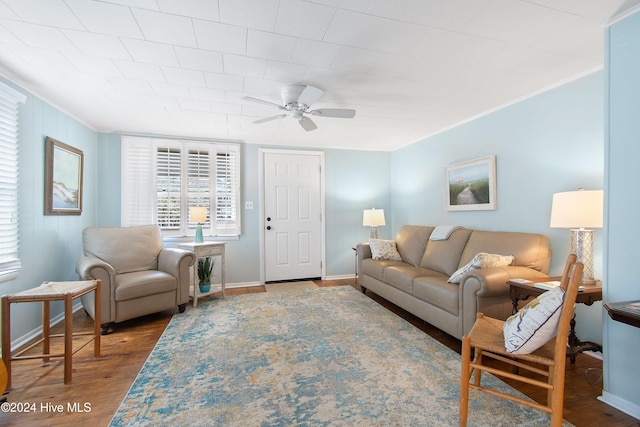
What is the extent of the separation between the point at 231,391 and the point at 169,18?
2.26 metres

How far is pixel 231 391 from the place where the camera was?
188 centimetres

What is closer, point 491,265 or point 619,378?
point 619,378

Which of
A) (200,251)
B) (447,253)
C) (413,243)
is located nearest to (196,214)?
(200,251)

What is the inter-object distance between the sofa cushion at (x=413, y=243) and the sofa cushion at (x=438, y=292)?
0.73 meters

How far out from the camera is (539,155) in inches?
109

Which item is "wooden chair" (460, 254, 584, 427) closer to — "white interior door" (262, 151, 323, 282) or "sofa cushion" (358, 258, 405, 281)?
"sofa cushion" (358, 258, 405, 281)

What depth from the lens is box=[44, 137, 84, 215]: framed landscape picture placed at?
9.49 ft

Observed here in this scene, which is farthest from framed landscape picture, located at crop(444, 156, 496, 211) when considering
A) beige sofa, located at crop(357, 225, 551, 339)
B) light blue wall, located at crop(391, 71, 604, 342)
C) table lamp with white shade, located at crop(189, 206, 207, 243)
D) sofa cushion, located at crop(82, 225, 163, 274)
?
sofa cushion, located at crop(82, 225, 163, 274)

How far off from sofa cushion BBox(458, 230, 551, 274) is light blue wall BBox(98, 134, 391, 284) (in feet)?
7.39

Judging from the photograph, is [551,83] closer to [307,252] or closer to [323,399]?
[323,399]

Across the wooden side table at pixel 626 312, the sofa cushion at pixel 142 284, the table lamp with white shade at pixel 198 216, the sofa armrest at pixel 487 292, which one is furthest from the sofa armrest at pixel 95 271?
the wooden side table at pixel 626 312

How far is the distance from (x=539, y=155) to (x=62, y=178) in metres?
4.79

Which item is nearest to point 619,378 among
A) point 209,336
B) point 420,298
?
point 420,298

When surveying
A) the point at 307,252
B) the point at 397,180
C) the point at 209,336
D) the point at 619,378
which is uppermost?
the point at 397,180
